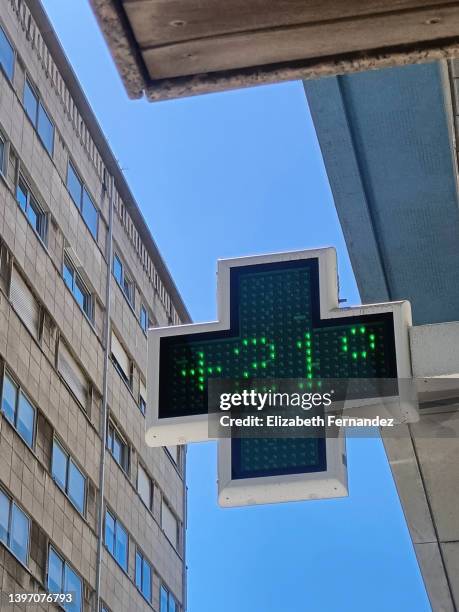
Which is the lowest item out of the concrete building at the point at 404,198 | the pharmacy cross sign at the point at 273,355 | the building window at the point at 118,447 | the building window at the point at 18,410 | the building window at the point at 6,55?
the pharmacy cross sign at the point at 273,355

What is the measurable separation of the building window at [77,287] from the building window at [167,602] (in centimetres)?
888

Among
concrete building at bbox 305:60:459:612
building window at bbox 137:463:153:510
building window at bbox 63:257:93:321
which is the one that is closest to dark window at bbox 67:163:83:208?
building window at bbox 63:257:93:321

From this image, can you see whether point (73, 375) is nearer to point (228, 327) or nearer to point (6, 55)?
point (6, 55)

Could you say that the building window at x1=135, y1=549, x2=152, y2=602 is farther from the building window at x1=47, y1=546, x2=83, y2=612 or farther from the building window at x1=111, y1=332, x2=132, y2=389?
the building window at x1=111, y1=332, x2=132, y2=389

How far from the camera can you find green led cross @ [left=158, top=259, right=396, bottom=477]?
14.5ft

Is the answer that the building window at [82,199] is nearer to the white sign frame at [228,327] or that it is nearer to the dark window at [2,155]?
the dark window at [2,155]

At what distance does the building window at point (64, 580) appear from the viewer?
25484mm

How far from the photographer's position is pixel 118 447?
1270 inches

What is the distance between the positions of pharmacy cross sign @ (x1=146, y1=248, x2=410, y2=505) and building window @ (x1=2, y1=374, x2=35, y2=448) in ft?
64.7

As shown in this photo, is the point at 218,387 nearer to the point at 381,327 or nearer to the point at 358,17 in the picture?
the point at 381,327

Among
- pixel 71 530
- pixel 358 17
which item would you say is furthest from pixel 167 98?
pixel 71 530

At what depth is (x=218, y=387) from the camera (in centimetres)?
452

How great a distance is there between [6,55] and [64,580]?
471 inches

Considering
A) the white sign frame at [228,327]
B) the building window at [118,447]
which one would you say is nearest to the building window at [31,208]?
the building window at [118,447]
